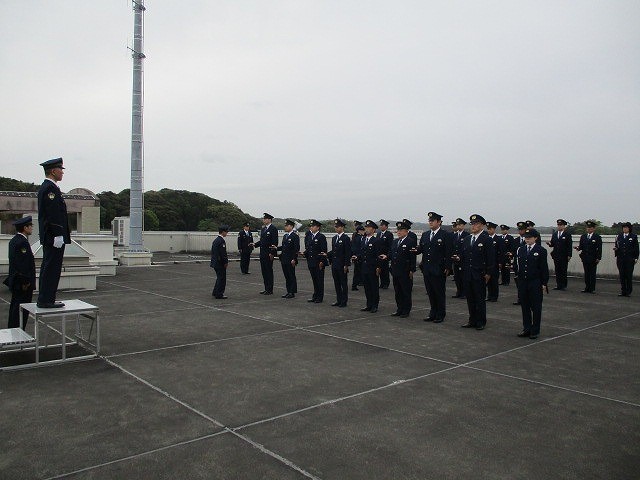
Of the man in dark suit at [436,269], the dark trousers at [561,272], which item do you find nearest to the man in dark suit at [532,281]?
the man in dark suit at [436,269]

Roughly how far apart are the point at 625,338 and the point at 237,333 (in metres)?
6.15

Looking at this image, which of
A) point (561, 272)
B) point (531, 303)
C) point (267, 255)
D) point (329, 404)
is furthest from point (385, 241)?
point (329, 404)

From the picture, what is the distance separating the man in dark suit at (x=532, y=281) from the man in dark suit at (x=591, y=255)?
7.26 meters

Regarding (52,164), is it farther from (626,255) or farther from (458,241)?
(626,255)

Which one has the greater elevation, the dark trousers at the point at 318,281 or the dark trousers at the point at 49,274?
the dark trousers at the point at 49,274

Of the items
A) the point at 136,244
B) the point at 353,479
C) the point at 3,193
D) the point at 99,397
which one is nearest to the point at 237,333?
the point at 99,397

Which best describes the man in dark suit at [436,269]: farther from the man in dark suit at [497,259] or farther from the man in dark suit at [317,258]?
the man in dark suit at [497,259]

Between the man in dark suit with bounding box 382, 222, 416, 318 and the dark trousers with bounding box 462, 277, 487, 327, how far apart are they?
1431 mm

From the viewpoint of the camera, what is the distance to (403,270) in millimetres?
9945

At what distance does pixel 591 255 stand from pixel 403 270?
7.30 metres

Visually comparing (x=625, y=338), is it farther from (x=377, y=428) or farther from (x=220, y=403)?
(x=220, y=403)

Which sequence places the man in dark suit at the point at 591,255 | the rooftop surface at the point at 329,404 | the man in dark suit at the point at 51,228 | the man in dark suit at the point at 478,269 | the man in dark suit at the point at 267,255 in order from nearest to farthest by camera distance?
the rooftop surface at the point at 329,404 < the man in dark suit at the point at 51,228 < the man in dark suit at the point at 478,269 < the man in dark suit at the point at 267,255 < the man in dark suit at the point at 591,255

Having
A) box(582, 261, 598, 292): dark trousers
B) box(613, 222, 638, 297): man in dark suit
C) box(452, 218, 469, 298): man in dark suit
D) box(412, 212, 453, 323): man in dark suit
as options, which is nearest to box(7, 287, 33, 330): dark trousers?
box(412, 212, 453, 323): man in dark suit

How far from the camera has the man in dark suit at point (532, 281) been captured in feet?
26.0
